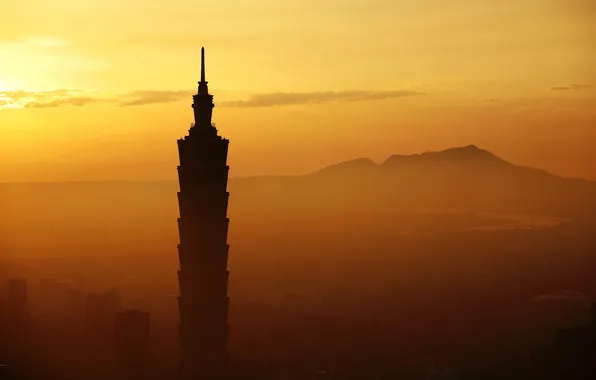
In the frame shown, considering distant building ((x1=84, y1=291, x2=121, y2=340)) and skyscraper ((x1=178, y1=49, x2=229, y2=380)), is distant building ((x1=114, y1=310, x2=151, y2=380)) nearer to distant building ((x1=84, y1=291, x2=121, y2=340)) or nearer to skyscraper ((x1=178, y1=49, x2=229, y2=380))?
distant building ((x1=84, y1=291, x2=121, y2=340))

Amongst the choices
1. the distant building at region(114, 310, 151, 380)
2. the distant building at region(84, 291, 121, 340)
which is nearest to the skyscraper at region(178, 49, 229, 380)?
the distant building at region(114, 310, 151, 380)

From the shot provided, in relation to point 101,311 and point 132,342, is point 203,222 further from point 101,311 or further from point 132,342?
point 101,311

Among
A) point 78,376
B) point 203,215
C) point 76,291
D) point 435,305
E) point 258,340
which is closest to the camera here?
point 203,215

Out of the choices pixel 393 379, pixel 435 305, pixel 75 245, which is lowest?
pixel 393 379

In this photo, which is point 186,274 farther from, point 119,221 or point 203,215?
point 119,221

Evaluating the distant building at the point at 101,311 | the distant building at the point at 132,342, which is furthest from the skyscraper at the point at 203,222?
the distant building at the point at 101,311

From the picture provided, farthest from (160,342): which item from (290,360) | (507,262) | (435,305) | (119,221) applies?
(507,262)

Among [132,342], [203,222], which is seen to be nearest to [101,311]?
[132,342]
